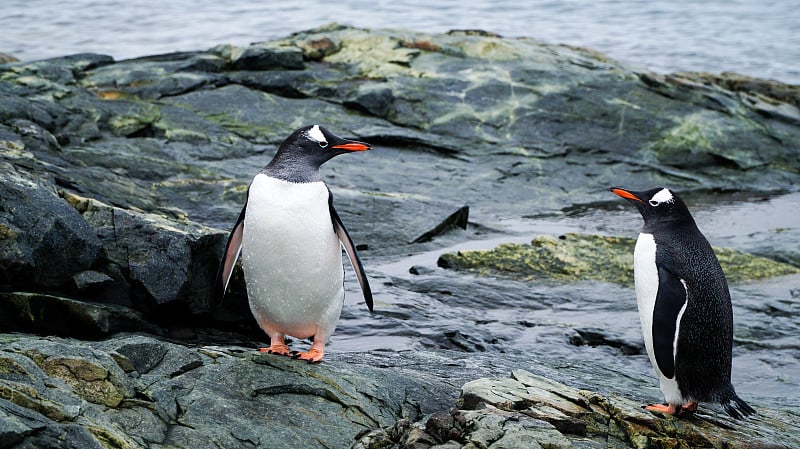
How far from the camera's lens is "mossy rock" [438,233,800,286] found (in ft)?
28.2

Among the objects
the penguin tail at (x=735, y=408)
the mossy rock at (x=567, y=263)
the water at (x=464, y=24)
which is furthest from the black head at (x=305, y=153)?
the water at (x=464, y=24)

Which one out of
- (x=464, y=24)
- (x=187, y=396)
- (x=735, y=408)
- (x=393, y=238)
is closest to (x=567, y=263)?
(x=393, y=238)

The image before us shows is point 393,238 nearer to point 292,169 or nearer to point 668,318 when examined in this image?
point 292,169

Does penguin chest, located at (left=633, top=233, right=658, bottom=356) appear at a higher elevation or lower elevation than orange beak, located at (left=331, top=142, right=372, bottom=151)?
lower

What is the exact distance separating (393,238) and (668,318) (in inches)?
183

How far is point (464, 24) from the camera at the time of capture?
2956 cm

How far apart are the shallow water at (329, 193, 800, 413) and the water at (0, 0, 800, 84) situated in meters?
15.8

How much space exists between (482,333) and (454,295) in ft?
3.23

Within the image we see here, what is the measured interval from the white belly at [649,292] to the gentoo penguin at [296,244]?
1517 millimetres

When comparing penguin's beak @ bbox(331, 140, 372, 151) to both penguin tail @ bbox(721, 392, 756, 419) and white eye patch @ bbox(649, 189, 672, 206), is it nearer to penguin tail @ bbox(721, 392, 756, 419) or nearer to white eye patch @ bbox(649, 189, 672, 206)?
white eye patch @ bbox(649, 189, 672, 206)

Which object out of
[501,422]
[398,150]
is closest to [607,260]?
[398,150]

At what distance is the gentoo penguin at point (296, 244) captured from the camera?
5.16m

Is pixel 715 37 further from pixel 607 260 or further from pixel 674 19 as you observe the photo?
pixel 607 260

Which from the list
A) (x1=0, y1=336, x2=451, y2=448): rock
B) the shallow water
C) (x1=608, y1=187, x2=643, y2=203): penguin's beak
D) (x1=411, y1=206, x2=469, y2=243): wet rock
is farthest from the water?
(x1=0, y1=336, x2=451, y2=448): rock
